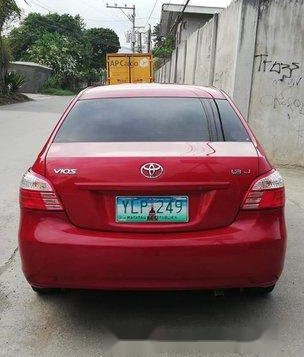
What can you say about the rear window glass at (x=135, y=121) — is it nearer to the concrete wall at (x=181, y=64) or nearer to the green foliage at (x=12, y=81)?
the concrete wall at (x=181, y=64)

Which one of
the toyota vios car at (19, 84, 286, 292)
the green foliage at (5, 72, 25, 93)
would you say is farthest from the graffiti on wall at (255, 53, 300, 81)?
the green foliage at (5, 72, 25, 93)

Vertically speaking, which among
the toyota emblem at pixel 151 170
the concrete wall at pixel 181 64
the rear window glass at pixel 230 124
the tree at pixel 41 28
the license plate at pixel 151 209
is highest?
the rear window glass at pixel 230 124

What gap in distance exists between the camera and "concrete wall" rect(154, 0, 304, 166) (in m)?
9.05

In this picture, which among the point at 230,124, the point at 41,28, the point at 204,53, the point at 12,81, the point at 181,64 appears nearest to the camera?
the point at 230,124

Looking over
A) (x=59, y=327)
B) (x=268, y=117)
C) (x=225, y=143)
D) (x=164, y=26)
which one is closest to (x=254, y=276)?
(x=225, y=143)

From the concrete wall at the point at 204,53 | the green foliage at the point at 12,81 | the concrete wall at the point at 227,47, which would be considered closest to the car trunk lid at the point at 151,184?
the concrete wall at the point at 227,47

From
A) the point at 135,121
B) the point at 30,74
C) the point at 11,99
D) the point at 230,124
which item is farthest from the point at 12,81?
the point at 230,124

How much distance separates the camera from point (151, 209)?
310cm

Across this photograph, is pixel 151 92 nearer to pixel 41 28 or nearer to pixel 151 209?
pixel 151 209

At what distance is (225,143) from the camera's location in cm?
343

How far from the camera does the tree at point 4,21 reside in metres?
24.5

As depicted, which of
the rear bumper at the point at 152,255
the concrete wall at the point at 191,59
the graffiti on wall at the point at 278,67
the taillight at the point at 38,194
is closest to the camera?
the rear bumper at the point at 152,255

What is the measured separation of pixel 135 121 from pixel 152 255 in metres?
1.05

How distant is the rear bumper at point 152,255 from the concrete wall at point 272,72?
21.1ft
